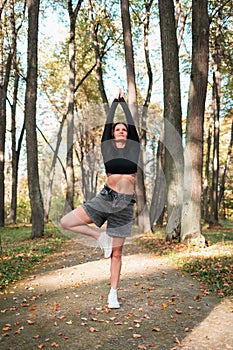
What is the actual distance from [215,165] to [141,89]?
37.6ft

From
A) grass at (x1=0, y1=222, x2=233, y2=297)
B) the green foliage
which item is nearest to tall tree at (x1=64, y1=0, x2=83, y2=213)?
grass at (x1=0, y1=222, x2=233, y2=297)

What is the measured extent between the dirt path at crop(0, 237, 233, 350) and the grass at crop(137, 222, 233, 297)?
258 mm

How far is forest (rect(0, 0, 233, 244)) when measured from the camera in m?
11.4

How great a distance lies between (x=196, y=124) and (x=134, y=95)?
509cm

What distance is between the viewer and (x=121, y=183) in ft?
17.6

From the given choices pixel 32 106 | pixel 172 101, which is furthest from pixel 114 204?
pixel 32 106

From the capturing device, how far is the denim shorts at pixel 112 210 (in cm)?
534

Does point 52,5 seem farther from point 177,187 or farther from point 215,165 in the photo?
point 177,187

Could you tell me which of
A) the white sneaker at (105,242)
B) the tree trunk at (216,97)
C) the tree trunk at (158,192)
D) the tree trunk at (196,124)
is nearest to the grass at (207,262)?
the tree trunk at (196,124)

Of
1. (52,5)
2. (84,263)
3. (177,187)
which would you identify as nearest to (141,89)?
(52,5)

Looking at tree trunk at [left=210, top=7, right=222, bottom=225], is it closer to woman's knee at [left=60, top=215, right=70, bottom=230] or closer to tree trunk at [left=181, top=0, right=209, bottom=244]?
tree trunk at [left=181, top=0, right=209, bottom=244]

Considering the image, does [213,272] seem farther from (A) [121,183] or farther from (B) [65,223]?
(B) [65,223]

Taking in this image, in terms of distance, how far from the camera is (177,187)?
474 inches

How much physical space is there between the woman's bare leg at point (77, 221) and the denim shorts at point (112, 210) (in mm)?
70
